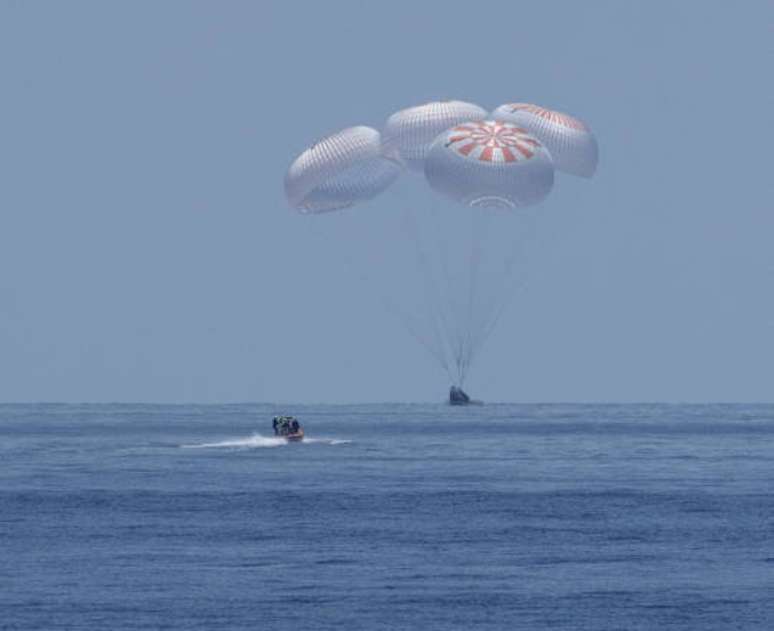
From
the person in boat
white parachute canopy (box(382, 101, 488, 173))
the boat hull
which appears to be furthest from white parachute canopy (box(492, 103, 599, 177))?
the person in boat

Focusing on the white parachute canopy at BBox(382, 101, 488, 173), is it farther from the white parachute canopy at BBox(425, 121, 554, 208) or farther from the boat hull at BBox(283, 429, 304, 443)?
the boat hull at BBox(283, 429, 304, 443)

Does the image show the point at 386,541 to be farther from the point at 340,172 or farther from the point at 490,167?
the point at 340,172

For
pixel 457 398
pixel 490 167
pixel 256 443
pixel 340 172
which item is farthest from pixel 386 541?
pixel 457 398

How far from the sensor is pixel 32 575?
4588cm

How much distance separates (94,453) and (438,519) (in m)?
40.5

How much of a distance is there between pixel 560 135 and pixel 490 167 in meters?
6.83

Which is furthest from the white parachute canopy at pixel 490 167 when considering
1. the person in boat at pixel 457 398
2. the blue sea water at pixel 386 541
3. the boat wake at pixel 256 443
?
the person in boat at pixel 457 398

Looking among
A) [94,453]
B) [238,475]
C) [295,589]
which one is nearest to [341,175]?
[94,453]

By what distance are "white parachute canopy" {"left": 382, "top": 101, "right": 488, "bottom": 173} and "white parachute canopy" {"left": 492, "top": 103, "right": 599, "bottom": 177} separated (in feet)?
5.50

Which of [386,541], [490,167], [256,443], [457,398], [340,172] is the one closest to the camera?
[386,541]

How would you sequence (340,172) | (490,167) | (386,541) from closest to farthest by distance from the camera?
(386,541) < (490,167) < (340,172)

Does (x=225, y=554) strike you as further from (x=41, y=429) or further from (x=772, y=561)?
(x=41, y=429)

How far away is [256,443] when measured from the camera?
105 m

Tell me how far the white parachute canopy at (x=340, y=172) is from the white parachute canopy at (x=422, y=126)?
28.9 inches
